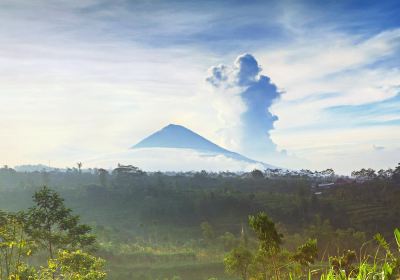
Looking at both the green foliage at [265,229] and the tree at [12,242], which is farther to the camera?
the green foliage at [265,229]

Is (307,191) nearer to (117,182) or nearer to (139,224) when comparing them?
(139,224)

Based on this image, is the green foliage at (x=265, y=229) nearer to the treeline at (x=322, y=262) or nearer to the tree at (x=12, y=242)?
the treeline at (x=322, y=262)

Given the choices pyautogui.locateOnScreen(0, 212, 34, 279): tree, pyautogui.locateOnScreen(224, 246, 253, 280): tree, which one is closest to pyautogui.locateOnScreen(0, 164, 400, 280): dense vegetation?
pyautogui.locateOnScreen(224, 246, 253, 280): tree

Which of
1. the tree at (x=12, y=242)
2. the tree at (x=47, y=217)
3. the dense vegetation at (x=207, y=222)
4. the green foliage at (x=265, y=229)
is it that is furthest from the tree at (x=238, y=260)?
the green foliage at (x=265, y=229)

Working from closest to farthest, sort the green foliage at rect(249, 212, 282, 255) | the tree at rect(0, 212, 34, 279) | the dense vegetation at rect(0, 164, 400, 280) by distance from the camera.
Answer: the tree at rect(0, 212, 34, 279) < the green foliage at rect(249, 212, 282, 255) < the dense vegetation at rect(0, 164, 400, 280)

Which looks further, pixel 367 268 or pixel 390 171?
pixel 390 171

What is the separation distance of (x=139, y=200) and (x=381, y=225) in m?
Answer: 55.4

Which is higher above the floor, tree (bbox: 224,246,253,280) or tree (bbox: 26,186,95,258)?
tree (bbox: 26,186,95,258)

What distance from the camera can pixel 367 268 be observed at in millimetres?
3713

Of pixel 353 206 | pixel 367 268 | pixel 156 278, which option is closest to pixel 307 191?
pixel 353 206

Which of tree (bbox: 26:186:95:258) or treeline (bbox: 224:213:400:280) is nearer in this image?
treeline (bbox: 224:213:400:280)

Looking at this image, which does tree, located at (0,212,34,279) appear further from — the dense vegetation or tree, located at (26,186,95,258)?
the dense vegetation

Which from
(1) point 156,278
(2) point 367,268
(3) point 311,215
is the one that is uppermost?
(2) point 367,268

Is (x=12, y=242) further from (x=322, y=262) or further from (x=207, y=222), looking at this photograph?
(x=207, y=222)
